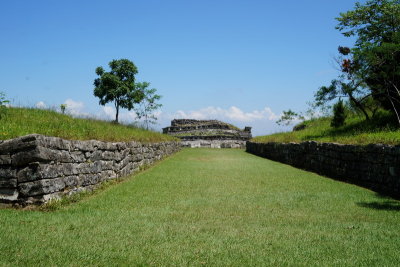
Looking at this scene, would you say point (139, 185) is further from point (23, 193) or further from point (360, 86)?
point (360, 86)

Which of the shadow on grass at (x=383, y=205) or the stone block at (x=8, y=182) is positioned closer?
the stone block at (x=8, y=182)

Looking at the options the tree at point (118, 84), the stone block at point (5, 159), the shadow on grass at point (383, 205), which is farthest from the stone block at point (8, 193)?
the tree at point (118, 84)

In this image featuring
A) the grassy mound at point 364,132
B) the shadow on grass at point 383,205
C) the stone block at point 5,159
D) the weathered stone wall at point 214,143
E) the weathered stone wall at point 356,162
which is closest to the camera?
the stone block at point 5,159

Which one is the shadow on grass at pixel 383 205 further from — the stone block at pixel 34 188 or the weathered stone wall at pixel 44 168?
the stone block at pixel 34 188

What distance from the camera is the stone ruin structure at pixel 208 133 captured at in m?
45.5

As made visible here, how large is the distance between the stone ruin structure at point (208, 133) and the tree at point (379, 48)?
84.4 ft

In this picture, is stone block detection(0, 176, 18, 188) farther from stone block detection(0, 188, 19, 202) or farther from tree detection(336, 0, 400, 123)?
tree detection(336, 0, 400, 123)

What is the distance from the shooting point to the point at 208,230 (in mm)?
5527

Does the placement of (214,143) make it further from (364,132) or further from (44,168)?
(44,168)

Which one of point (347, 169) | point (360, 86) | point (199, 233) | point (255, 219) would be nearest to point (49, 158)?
point (199, 233)

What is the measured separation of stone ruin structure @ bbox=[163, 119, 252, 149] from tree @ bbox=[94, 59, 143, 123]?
1611 centimetres

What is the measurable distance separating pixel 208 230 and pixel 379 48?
12506mm

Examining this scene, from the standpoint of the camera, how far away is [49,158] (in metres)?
6.96

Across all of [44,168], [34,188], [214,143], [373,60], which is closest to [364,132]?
[373,60]
